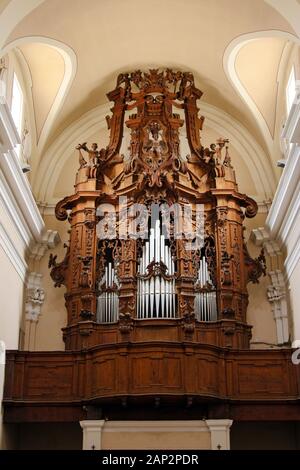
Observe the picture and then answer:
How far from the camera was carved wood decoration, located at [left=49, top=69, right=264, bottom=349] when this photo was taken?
48.6ft

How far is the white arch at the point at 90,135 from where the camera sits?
58.6 ft

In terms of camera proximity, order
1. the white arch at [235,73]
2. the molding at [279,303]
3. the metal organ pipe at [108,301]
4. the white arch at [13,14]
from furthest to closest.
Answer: the molding at [279,303]
the white arch at [235,73]
the metal organ pipe at [108,301]
the white arch at [13,14]

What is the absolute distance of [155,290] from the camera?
48.8ft

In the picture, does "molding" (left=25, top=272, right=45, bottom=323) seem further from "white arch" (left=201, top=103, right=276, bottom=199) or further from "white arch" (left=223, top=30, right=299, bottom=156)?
"white arch" (left=223, top=30, right=299, bottom=156)

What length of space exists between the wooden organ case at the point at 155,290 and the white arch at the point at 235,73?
92 cm

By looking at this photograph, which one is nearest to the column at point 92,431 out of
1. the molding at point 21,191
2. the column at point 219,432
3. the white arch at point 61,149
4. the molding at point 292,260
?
the column at point 219,432

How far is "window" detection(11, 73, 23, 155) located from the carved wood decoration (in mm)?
1466

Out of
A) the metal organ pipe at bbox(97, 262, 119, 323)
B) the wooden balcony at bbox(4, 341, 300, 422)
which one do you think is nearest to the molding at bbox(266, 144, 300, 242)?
the wooden balcony at bbox(4, 341, 300, 422)

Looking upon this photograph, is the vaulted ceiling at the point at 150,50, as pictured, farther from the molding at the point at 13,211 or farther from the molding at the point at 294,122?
the molding at the point at 13,211

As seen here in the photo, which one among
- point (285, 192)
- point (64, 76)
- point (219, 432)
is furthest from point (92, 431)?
point (64, 76)

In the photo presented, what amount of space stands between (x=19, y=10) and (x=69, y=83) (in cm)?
363

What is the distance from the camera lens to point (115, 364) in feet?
45.2
